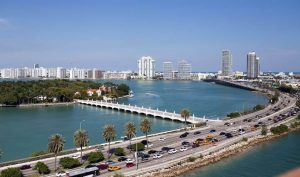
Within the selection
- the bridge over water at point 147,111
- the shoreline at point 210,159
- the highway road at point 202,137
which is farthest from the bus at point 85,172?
the bridge over water at point 147,111

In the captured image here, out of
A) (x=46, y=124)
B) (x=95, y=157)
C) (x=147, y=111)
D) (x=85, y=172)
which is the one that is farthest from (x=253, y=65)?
(x=85, y=172)

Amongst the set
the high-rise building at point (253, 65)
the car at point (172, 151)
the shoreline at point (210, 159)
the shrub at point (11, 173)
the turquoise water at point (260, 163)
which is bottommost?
the turquoise water at point (260, 163)

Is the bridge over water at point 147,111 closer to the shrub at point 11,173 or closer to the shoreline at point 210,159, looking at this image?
the shoreline at point 210,159

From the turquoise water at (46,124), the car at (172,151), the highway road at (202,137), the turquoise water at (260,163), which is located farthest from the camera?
the turquoise water at (46,124)

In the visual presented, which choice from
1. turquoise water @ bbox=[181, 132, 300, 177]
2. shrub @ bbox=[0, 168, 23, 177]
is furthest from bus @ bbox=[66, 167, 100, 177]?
turquoise water @ bbox=[181, 132, 300, 177]

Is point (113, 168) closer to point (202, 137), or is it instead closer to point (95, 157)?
point (95, 157)

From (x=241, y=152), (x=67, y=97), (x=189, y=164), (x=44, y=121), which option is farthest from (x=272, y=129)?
(x=67, y=97)

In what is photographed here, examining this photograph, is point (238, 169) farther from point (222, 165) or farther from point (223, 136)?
point (223, 136)
